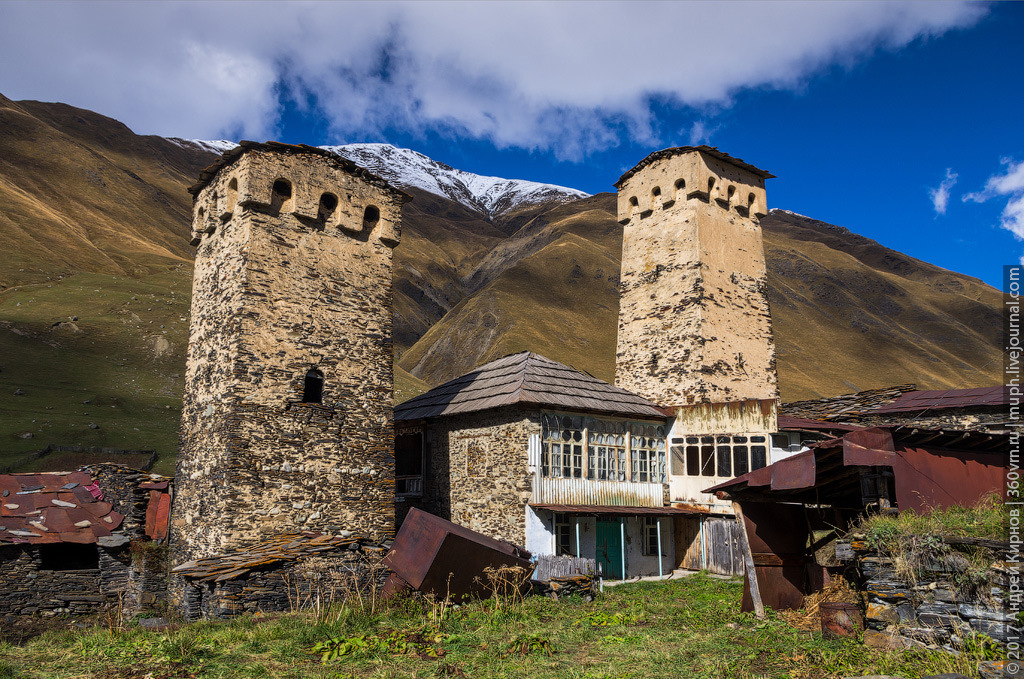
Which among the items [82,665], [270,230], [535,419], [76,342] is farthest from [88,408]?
[82,665]

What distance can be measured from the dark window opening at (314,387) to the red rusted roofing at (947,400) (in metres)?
16.7

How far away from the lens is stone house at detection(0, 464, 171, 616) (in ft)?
51.2

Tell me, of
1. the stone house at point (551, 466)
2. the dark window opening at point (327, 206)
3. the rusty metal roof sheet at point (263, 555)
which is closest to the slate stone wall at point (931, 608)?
the rusty metal roof sheet at point (263, 555)

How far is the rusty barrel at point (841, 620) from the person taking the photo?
9.25m

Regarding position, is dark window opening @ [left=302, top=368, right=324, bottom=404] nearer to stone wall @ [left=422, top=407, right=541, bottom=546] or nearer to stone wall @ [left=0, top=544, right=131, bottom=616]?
stone wall @ [left=422, top=407, right=541, bottom=546]

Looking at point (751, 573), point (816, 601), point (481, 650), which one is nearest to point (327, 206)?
point (481, 650)

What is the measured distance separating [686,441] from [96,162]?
413ft

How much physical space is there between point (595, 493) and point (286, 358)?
9.41m

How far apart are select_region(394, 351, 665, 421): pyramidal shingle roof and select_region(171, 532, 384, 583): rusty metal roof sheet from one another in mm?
6186

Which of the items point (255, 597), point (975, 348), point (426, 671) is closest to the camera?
point (426, 671)

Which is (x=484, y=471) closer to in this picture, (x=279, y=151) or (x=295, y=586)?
(x=295, y=586)

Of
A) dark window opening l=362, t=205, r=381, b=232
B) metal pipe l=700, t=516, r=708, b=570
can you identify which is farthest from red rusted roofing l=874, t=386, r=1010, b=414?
dark window opening l=362, t=205, r=381, b=232

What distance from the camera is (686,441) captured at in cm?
2102

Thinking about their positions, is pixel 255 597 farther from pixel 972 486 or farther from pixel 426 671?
pixel 972 486
